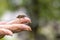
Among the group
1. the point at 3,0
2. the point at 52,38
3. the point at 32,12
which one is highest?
the point at 3,0

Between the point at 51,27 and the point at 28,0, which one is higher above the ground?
the point at 28,0

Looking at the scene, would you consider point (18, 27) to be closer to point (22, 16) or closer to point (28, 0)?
point (22, 16)

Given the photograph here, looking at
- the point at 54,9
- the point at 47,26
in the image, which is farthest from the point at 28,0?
the point at 47,26

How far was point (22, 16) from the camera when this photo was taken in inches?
42.8

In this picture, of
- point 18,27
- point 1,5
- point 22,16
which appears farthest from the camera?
point 1,5

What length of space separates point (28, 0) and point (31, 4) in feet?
0.48

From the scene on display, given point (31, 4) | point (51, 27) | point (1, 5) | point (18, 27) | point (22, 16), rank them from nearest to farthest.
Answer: point (18, 27) < point (22, 16) < point (31, 4) < point (1, 5) < point (51, 27)

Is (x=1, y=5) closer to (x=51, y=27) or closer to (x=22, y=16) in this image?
(x=51, y=27)

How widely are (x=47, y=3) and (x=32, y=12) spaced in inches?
12.4

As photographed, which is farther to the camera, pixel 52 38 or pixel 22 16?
pixel 52 38

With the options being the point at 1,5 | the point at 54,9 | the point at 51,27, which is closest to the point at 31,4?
the point at 54,9

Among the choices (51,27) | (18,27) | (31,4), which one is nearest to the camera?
(18,27)

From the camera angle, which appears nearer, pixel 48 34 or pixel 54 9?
pixel 54 9

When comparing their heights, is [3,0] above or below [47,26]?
above
